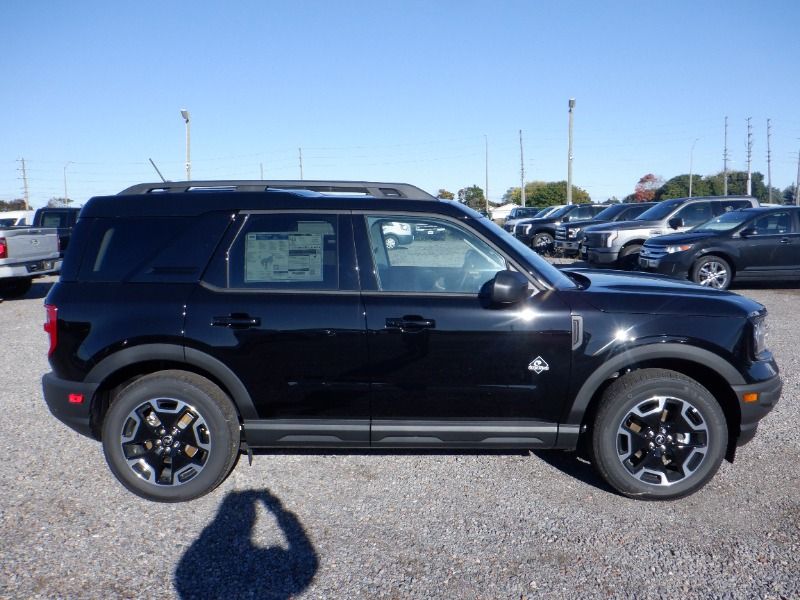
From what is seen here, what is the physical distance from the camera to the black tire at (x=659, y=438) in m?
3.81

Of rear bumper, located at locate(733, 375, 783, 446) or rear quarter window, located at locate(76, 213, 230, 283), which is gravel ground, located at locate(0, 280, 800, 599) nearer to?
rear bumper, located at locate(733, 375, 783, 446)

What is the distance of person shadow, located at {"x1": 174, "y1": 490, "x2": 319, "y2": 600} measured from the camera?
303 centimetres

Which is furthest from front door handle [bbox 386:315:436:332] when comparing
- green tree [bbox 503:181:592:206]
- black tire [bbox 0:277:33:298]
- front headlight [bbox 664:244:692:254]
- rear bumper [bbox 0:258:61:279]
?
green tree [bbox 503:181:592:206]

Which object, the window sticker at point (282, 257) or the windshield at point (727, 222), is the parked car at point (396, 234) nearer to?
the window sticker at point (282, 257)

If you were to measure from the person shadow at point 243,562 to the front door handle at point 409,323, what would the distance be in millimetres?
1234

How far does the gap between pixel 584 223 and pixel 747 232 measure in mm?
7952

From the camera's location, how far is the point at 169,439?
3.90 m

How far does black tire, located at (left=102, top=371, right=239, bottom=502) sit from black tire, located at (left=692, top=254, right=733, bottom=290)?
10.5 m

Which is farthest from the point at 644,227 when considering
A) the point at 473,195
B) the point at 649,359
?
the point at 473,195

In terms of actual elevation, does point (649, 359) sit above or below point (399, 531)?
above

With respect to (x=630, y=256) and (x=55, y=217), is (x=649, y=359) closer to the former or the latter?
(x=630, y=256)

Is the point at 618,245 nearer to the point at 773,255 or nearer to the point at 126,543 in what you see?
the point at 773,255

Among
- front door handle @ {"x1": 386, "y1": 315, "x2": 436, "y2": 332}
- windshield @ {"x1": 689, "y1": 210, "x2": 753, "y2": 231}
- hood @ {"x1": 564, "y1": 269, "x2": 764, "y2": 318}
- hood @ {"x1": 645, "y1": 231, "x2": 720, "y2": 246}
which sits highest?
windshield @ {"x1": 689, "y1": 210, "x2": 753, "y2": 231}

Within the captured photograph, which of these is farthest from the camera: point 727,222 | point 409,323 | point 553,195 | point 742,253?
point 553,195
